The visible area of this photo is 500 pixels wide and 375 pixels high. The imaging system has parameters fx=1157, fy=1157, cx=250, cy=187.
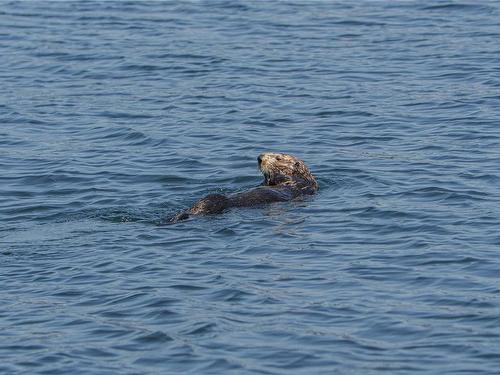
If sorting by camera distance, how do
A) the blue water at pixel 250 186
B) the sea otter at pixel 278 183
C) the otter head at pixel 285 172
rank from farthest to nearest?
the otter head at pixel 285 172
the sea otter at pixel 278 183
the blue water at pixel 250 186

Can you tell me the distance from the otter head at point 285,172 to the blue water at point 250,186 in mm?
239

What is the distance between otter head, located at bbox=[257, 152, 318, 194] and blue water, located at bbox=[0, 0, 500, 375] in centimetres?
24

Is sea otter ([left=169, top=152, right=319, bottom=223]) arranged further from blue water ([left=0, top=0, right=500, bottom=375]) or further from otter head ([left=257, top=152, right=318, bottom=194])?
blue water ([left=0, top=0, right=500, bottom=375])

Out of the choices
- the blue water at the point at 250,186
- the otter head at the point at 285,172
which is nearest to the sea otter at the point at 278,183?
the otter head at the point at 285,172

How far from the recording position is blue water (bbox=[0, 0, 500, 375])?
877 cm

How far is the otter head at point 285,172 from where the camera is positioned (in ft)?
42.8

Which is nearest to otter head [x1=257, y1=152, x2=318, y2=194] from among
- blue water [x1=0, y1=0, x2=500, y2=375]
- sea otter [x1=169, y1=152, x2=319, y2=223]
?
sea otter [x1=169, y1=152, x2=319, y2=223]

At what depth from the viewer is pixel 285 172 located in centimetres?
1312

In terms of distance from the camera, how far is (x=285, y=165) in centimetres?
1312

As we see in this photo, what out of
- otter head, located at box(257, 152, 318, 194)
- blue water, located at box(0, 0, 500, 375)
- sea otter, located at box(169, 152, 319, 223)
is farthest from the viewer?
otter head, located at box(257, 152, 318, 194)

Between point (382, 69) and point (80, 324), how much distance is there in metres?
11.8

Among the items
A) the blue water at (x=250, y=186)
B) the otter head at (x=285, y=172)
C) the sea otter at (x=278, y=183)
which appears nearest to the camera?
the blue water at (x=250, y=186)

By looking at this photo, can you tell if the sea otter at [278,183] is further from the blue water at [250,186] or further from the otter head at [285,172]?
the blue water at [250,186]

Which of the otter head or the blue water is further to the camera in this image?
the otter head
